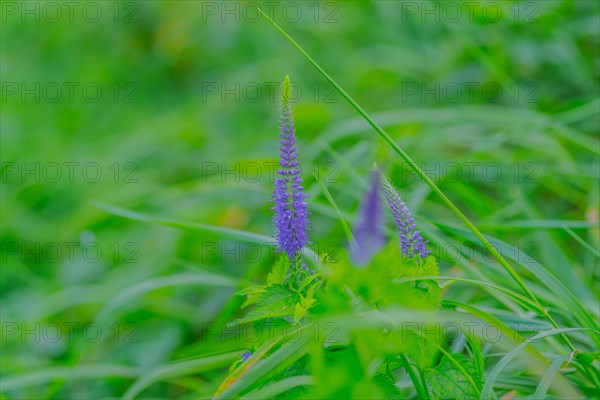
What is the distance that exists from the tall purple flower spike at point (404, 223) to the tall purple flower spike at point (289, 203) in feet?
0.43

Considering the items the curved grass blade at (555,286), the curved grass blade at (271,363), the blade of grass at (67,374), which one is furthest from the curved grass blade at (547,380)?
the blade of grass at (67,374)

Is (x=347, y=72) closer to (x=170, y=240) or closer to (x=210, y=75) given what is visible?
(x=210, y=75)

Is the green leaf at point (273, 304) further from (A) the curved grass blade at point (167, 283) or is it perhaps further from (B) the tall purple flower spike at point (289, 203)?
(A) the curved grass blade at point (167, 283)

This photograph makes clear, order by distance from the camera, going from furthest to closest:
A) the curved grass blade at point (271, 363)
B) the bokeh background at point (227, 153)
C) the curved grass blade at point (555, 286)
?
the bokeh background at point (227, 153) < the curved grass blade at point (555, 286) < the curved grass blade at point (271, 363)

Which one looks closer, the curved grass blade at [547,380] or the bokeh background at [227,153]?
the curved grass blade at [547,380]

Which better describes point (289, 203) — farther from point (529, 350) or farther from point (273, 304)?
point (529, 350)

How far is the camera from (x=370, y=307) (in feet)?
3.22

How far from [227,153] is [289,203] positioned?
1988 mm

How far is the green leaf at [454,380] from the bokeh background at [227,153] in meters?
0.38

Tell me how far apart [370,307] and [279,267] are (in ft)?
0.54

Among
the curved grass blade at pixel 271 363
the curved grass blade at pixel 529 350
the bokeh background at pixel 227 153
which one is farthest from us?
the bokeh background at pixel 227 153

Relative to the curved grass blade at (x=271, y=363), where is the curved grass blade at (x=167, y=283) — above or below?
below

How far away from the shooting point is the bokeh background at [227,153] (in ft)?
A: 6.72

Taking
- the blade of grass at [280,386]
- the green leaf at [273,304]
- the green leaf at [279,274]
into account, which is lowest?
the blade of grass at [280,386]
